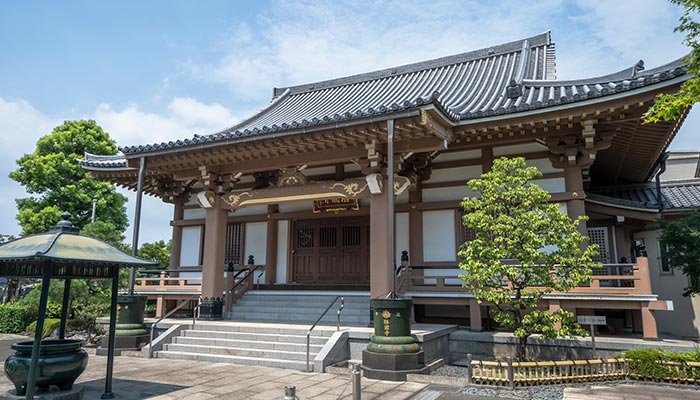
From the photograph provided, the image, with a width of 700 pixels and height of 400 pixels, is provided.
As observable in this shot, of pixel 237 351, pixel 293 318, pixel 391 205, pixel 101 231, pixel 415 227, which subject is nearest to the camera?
pixel 391 205

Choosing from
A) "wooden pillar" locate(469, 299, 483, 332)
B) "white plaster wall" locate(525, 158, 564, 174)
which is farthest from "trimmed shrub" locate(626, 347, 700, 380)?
"white plaster wall" locate(525, 158, 564, 174)

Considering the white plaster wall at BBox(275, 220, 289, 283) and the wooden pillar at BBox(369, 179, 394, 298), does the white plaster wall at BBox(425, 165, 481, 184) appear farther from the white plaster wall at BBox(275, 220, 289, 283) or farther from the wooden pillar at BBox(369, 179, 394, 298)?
the white plaster wall at BBox(275, 220, 289, 283)

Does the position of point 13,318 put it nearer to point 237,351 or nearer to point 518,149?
point 237,351

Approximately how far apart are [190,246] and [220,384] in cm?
911

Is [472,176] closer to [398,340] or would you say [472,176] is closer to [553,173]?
[553,173]

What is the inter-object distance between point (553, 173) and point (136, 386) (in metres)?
9.86

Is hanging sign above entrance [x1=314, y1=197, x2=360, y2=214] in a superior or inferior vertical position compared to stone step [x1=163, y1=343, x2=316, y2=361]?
superior

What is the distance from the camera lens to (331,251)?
45.0 feet

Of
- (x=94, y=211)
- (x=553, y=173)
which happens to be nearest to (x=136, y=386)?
(x=553, y=173)

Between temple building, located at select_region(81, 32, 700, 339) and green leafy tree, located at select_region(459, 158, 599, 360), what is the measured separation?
5.40 feet

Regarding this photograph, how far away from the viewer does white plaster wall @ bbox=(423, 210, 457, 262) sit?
11469 millimetres

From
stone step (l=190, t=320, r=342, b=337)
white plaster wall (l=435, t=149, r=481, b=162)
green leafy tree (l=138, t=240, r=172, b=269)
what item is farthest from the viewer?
green leafy tree (l=138, t=240, r=172, b=269)

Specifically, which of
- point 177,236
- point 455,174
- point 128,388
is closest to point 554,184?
point 455,174

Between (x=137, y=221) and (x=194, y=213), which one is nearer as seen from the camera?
(x=137, y=221)
